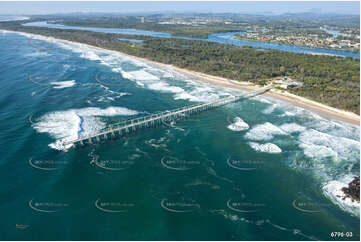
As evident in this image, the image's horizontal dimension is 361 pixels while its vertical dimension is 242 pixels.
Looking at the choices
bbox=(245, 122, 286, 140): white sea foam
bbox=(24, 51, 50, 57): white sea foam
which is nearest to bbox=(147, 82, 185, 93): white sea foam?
bbox=(245, 122, 286, 140): white sea foam

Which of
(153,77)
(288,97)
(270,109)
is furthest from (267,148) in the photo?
(153,77)

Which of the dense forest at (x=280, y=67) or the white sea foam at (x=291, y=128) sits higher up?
the dense forest at (x=280, y=67)

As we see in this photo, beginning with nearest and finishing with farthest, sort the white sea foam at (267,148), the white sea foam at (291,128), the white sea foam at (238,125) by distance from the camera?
the white sea foam at (267,148) < the white sea foam at (291,128) < the white sea foam at (238,125)

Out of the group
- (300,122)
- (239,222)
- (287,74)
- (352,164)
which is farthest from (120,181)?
(287,74)

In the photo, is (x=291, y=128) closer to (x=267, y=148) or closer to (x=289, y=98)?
(x=267, y=148)

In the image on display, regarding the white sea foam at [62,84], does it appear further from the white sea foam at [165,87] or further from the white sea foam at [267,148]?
the white sea foam at [267,148]

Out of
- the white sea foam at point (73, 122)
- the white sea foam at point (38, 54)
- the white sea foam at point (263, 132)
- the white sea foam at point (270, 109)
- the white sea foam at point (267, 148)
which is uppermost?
the white sea foam at point (38, 54)

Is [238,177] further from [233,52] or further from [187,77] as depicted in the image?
[233,52]

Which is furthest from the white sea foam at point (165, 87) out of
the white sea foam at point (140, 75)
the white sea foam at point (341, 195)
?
the white sea foam at point (341, 195)
